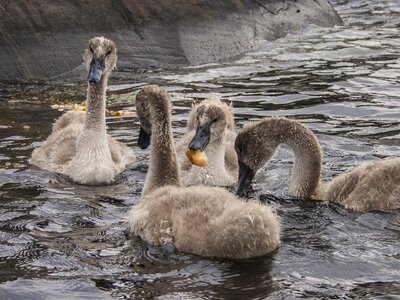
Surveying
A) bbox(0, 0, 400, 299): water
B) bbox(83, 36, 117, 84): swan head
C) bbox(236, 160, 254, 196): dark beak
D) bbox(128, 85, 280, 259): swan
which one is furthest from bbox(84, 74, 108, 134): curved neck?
bbox(128, 85, 280, 259): swan

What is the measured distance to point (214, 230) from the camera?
8055 millimetres

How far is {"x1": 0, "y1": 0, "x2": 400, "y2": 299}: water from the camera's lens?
25.2 ft

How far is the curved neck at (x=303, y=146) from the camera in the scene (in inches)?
406

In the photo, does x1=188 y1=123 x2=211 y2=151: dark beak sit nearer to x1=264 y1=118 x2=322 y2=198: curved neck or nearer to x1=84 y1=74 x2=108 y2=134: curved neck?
x1=264 y1=118 x2=322 y2=198: curved neck

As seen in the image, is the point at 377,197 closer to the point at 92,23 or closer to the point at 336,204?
the point at 336,204

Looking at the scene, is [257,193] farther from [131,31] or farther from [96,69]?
[131,31]

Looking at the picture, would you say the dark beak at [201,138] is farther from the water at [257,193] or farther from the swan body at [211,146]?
the water at [257,193]

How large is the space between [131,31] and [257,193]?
312 inches

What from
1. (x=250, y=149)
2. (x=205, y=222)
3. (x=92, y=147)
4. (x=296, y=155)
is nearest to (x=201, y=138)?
Result: (x=250, y=149)

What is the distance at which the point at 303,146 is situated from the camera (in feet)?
33.9

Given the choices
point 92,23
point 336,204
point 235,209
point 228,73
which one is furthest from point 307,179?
point 92,23

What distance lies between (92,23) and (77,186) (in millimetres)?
7028

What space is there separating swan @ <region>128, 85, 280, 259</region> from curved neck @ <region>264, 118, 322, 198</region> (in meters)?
1.57

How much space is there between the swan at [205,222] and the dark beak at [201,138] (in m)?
1.26
